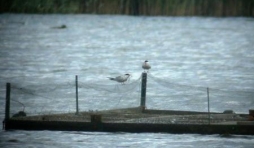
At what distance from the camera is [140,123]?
2025cm

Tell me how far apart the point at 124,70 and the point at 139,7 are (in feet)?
147

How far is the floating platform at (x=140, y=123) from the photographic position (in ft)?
65.5

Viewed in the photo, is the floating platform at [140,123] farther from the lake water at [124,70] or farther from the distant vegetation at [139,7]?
the distant vegetation at [139,7]

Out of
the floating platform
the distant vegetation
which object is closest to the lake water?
the floating platform

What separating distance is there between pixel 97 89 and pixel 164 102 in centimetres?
262

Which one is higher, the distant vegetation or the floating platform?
the distant vegetation

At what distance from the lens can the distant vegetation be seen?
76537 millimetres

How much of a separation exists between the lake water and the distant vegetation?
49.9 inches

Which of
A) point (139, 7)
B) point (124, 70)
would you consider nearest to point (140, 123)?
point (124, 70)

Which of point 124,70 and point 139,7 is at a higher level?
point 139,7

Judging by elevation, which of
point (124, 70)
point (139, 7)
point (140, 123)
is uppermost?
point (139, 7)

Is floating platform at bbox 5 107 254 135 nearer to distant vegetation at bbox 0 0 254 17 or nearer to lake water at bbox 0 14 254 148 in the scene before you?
lake water at bbox 0 14 254 148

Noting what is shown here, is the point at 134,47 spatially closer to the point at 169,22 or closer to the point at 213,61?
the point at 213,61

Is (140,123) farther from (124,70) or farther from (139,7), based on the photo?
(139,7)
